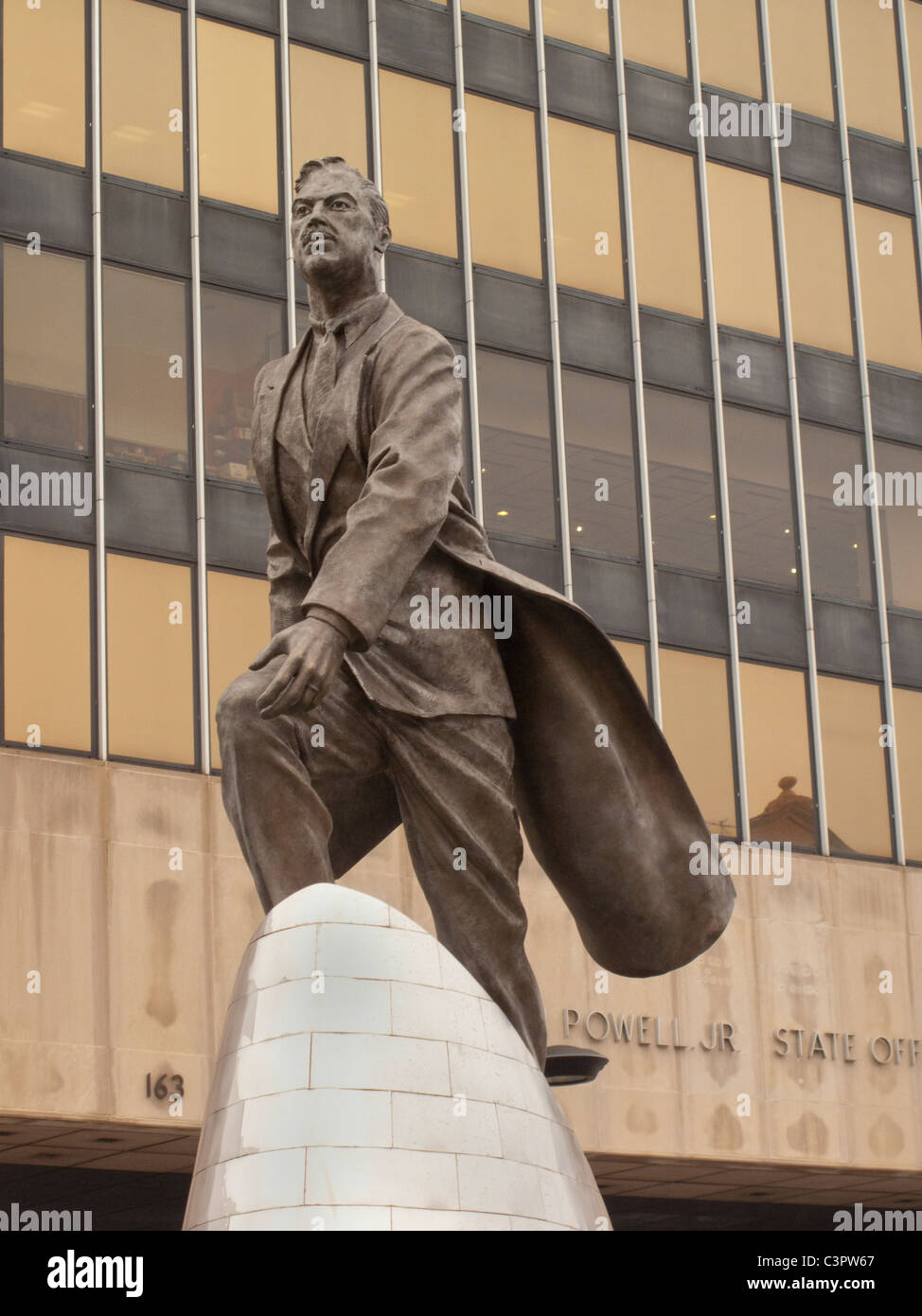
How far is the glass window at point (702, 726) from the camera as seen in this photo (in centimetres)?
2695

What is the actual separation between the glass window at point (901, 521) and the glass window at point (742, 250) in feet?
7.86

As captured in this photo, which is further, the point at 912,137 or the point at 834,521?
the point at 912,137

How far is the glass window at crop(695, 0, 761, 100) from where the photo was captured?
97.9ft

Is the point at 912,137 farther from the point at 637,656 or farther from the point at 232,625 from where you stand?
the point at 232,625

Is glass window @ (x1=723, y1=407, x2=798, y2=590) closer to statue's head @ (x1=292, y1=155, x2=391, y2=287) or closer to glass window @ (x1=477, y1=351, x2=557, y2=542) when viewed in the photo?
glass window @ (x1=477, y1=351, x2=557, y2=542)

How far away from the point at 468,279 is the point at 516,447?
6.61 feet

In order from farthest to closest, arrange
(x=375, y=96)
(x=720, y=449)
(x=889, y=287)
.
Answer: (x=889, y=287)
(x=720, y=449)
(x=375, y=96)

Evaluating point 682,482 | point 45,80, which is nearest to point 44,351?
point 45,80

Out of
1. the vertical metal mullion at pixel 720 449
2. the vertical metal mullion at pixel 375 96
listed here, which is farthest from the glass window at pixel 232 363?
the vertical metal mullion at pixel 720 449

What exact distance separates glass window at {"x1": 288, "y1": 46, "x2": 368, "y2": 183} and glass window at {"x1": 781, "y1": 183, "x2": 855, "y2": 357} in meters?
6.40

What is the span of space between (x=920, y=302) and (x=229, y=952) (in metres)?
14.0

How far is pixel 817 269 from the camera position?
30.2 meters

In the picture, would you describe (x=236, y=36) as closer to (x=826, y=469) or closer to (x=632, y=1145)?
(x=826, y=469)

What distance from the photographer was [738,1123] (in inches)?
1040
